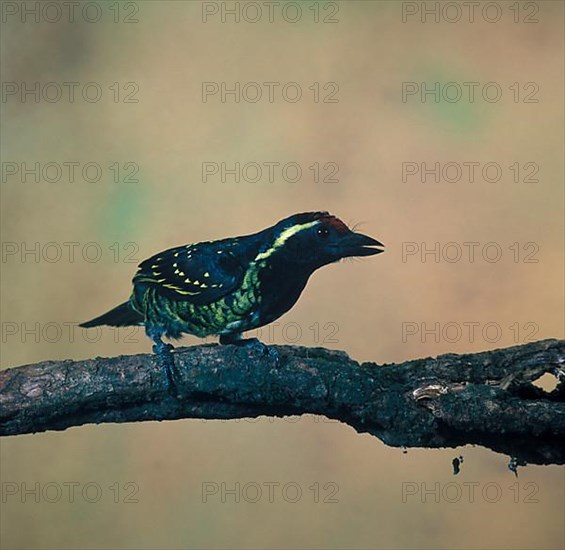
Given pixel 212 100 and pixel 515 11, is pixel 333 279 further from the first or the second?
pixel 515 11

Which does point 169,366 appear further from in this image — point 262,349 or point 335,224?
point 335,224

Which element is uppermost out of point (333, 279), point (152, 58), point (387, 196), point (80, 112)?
point (152, 58)

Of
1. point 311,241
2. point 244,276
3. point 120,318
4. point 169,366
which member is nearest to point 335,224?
point 311,241

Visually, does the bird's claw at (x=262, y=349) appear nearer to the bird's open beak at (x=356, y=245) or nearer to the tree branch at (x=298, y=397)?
the tree branch at (x=298, y=397)

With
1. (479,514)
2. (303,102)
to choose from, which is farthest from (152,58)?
(479,514)

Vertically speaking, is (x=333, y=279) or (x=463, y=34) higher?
(x=463, y=34)
